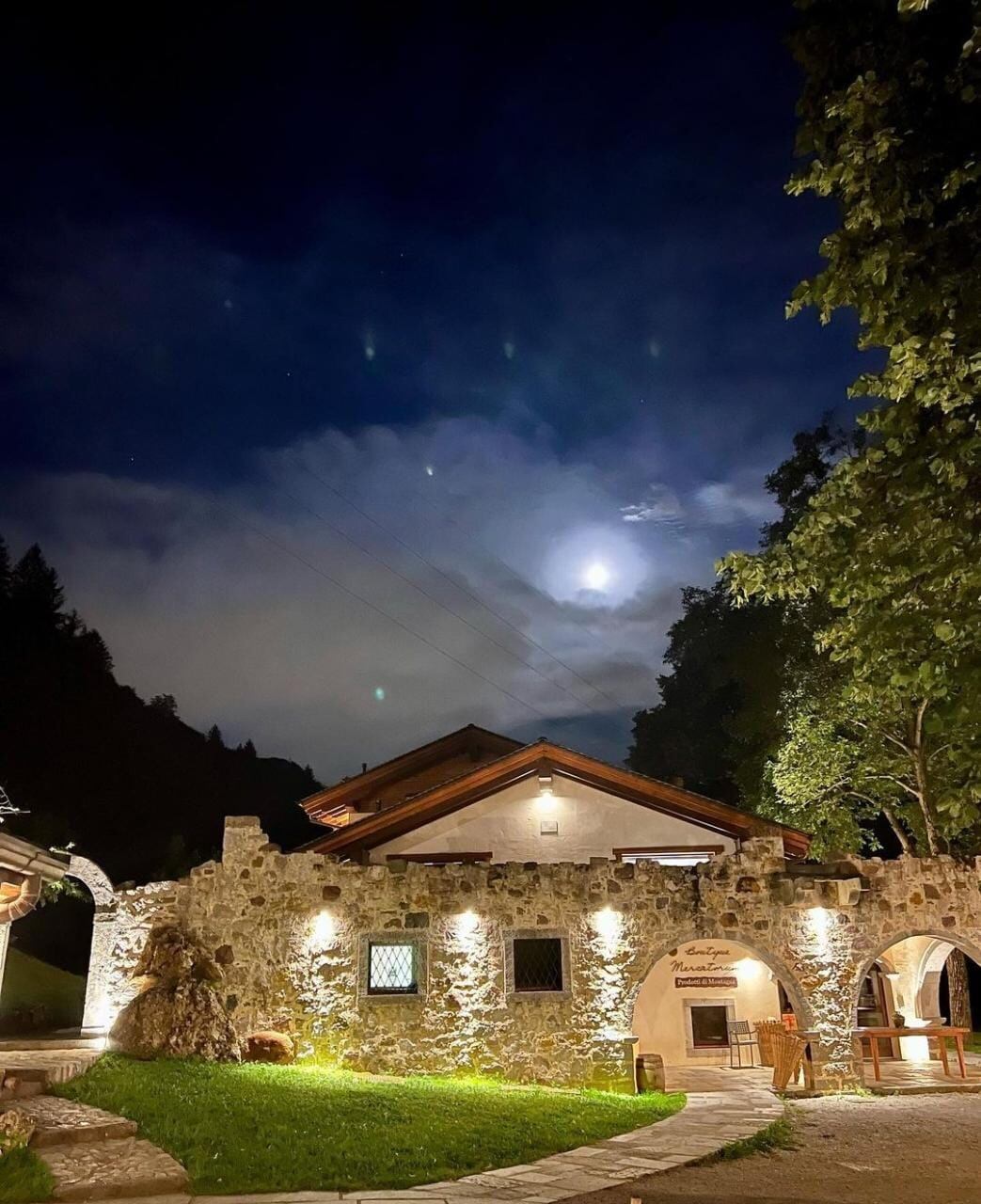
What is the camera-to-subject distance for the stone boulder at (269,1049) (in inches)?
535

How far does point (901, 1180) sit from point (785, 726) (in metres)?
16.6

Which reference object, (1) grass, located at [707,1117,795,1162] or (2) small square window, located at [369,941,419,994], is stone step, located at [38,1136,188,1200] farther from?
(2) small square window, located at [369,941,419,994]

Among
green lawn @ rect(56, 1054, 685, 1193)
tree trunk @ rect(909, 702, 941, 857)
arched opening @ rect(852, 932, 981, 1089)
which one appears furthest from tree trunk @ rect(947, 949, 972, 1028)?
green lawn @ rect(56, 1054, 685, 1193)

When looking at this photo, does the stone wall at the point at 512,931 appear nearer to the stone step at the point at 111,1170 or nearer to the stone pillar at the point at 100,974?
the stone pillar at the point at 100,974

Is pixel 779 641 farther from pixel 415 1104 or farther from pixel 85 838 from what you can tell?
pixel 85 838

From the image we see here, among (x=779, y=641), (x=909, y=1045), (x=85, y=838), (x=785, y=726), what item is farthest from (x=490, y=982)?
(x=85, y=838)

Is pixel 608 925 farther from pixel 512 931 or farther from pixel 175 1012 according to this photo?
pixel 175 1012

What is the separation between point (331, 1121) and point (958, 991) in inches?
793

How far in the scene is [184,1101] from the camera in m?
9.80

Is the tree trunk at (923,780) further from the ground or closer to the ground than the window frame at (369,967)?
further from the ground

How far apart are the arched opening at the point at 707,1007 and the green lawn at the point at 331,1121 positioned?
18.2 feet

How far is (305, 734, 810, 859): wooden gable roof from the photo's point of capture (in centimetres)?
1834

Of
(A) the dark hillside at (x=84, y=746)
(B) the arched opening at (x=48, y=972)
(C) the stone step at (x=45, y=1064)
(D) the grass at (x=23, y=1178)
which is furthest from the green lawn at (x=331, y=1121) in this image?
(A) the dark hillside at (x=84, y=746)

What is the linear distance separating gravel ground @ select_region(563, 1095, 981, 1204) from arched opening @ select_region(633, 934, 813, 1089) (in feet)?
20.5
